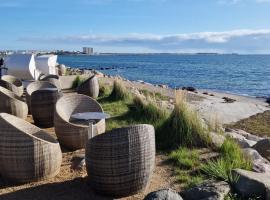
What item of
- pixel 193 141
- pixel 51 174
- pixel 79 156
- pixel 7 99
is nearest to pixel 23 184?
pixel 51 174

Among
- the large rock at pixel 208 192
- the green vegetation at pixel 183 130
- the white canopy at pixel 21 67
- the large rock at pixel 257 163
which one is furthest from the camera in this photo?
the white canopy at pixel 21 67

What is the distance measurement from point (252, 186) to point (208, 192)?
2.00 ft

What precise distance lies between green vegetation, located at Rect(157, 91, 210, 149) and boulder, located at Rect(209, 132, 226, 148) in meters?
0.09

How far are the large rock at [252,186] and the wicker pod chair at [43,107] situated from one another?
5.58m

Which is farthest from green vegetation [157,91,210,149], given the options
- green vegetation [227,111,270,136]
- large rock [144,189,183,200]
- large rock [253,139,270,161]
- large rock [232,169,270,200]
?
green vegetation [227,111,270,136]

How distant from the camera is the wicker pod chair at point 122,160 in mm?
5625

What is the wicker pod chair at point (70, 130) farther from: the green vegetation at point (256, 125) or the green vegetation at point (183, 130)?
the green vegetation at point (256, 125)

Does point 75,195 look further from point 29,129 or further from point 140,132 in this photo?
point 29,129

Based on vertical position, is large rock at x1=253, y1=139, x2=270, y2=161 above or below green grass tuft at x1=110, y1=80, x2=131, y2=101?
below

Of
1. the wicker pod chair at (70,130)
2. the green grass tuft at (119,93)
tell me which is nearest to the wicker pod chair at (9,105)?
the wicker pod chair at (70,130)

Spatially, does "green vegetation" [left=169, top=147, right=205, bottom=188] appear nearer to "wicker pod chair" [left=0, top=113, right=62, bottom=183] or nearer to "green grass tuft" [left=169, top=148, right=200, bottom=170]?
"green grass tuft" [left=169, top=148, right=200, bottom=170]

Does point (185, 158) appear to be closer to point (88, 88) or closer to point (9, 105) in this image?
point (9, 105)

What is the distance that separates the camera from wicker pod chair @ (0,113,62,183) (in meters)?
6.04

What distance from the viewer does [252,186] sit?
5.64 meters
